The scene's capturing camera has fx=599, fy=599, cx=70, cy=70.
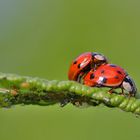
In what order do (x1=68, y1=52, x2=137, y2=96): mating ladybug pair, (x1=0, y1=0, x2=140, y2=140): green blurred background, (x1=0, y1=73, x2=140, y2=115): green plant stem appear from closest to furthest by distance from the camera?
1. (x1=0, y1=73, x2=140, y2=115): green plant stem
2. (x1=68, y1=52, x2=137, y2=96): mating ladybug pair
3. (x1=0, y1=0, x2=140, y2=140): green blurred background

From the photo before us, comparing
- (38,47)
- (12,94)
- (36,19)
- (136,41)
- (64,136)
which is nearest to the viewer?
(12,94)

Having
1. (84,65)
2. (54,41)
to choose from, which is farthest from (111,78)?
(54,41)

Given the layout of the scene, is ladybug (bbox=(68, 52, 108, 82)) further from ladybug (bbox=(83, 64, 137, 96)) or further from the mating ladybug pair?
ladybug (bbox=(83, 64, 137, 96))

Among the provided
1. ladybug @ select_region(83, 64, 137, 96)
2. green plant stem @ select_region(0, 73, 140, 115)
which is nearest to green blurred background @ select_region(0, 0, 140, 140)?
ladybug @ select_region(83, 64, 137, 96)

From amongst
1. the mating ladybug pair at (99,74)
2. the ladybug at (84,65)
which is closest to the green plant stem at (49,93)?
the mating ladybug pair at (99,74)

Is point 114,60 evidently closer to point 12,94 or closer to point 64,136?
point 64,136

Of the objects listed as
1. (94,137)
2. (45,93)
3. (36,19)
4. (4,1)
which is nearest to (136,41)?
(36,19)

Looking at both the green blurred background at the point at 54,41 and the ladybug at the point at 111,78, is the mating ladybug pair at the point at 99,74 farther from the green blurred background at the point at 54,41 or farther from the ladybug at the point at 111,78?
the green blurred background at the point at 54,41
